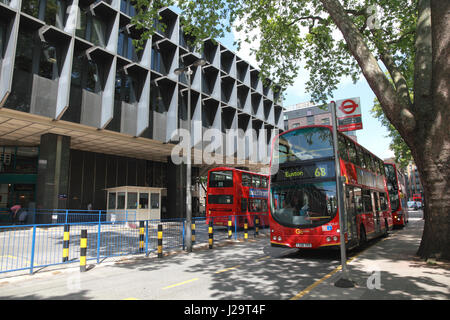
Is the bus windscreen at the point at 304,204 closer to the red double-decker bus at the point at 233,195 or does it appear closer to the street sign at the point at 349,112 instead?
the street sign at the point at 349,112

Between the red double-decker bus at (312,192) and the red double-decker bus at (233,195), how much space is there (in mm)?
7555

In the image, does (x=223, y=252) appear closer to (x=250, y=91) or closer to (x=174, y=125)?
(x=174, y=125)

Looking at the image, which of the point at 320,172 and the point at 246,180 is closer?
the point at 320,172

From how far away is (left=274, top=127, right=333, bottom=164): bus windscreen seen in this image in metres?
9.22

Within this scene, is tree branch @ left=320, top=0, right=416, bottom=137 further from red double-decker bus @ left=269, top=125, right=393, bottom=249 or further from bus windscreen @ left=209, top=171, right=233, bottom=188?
bus windscreen @ left=209, top=171, right=233, bottom=188

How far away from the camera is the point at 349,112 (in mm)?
6906

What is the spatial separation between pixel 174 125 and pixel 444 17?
60.4 ft

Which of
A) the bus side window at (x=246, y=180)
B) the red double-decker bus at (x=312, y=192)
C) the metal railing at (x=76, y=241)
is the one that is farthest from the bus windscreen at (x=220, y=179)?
the red double-decker bus at (x=312, y=192)

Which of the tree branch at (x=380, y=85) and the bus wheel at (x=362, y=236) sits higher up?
the tree branch at (x=380, y=85)

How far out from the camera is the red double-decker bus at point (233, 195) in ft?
58.2

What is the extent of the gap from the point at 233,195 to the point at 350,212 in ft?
29.4

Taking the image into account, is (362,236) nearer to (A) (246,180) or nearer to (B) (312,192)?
(B) (312,192)

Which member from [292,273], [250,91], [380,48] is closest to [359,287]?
[292,273]

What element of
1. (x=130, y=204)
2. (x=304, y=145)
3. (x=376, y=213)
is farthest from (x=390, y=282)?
(x=130, y=204)
